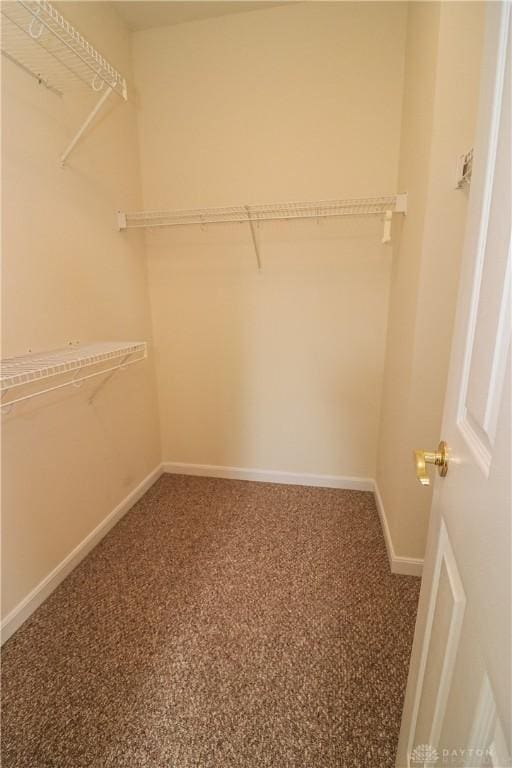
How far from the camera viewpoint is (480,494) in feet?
1.59

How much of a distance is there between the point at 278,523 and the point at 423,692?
4.47 ft

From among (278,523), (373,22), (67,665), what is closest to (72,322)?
(67,665)

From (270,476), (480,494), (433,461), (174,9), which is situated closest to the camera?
(480,494)

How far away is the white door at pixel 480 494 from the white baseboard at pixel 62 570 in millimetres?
1481

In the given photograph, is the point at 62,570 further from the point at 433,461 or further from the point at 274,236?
the point at 274,236

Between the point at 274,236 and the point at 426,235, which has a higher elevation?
the point at 274,236

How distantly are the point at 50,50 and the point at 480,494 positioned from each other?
6.84 feet

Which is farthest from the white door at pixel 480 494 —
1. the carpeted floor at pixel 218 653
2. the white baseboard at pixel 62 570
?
the white baseboard at pixel 62 570

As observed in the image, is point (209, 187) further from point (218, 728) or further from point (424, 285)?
point (218, 728)

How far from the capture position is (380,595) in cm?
156

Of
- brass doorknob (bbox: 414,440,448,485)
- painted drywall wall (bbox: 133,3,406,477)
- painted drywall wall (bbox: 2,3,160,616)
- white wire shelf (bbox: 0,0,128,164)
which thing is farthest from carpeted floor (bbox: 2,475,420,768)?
white wire shelf (bbox: 0,0,128,164)

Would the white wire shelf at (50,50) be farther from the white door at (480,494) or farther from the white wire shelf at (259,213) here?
the white door at (480,494)

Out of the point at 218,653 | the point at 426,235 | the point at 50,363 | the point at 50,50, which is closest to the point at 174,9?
the point at 50,50

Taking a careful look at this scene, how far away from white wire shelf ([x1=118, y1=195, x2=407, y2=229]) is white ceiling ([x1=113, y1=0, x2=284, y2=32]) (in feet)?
3.18
